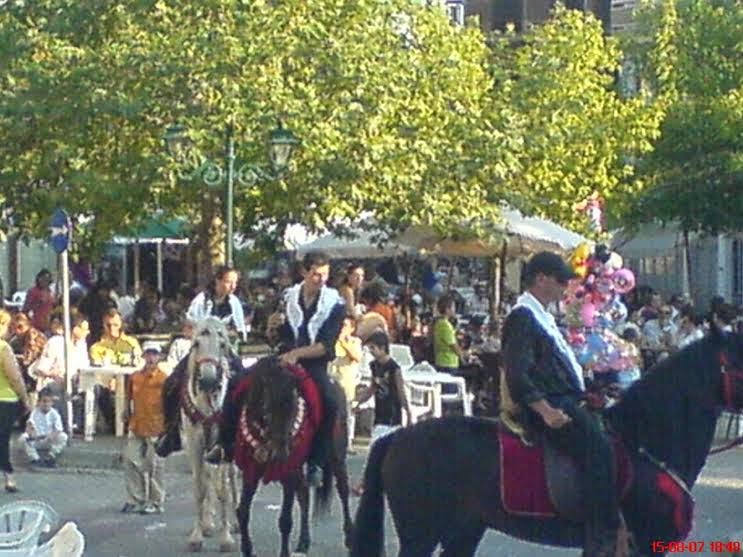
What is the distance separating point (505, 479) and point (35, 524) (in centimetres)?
234

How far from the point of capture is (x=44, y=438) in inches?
763

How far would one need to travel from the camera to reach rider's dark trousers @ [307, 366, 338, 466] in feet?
41.3

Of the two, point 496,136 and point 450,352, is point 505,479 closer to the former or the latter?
point 450,352

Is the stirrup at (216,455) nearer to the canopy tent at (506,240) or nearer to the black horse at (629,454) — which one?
the black horse at (629,454)

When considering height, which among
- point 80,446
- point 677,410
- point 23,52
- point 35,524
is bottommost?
point 80,446

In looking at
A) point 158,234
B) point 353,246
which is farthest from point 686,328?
point 158,234

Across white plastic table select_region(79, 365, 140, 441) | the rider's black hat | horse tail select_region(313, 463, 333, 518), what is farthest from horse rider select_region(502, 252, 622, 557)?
white plastic table select_region(79, 365, 140, 441)

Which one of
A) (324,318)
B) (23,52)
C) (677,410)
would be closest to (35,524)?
(677,410)

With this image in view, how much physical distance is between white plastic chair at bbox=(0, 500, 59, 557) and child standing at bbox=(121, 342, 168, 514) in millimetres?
6180

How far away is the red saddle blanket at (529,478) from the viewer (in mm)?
8688

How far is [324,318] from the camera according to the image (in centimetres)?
1261

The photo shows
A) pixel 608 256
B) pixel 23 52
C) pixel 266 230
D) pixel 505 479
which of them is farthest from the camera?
pixel 266 230

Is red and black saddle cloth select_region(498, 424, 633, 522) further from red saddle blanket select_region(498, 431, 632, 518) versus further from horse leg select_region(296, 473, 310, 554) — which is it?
horse leg select_region(296, 473, 310, 554)

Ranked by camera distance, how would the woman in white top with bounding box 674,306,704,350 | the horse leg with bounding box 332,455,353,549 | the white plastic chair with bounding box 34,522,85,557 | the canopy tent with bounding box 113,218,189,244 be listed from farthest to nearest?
the canopy tent with bounding box 113,218,189,244 → the woman in white top with bounding box 674,306,704,350 → the horse leg with bounding box 332,455,353,549 → the white plastic chair with bounding box 34,522,85,557
